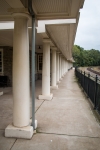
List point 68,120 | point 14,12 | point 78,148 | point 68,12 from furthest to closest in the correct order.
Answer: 1. point 68,120
2. point 68,12
3. point 14,12
4. point 78,148

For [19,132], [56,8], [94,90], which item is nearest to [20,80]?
[19,132]

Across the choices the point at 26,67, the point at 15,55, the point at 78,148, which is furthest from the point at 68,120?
the point at 15,55

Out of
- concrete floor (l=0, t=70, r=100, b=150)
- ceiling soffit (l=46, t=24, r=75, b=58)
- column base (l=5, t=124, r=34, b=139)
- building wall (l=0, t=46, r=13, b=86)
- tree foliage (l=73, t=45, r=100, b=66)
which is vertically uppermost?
tree foliage (l=73, t=45, r=100, b=66)

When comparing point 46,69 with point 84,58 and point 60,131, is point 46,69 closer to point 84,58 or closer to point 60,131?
point 60,131

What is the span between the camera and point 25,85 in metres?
3.35

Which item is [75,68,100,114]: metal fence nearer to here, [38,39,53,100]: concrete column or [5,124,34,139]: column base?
[38,39,53,100]: concrete column

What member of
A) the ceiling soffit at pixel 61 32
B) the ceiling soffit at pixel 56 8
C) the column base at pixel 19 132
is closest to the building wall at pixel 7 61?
the ceiling soffit at pixel 61 32

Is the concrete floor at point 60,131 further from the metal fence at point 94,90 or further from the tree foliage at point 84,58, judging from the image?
the tree foliage at point 84,58

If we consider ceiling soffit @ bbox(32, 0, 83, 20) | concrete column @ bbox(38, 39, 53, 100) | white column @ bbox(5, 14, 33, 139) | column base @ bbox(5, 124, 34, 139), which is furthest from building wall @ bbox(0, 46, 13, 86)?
column base @ bbox(5, 124, 34, 139)

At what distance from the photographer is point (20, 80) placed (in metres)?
3.30

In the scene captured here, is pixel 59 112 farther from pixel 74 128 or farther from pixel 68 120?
pixel 74 128

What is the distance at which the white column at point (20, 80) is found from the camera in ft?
10.6

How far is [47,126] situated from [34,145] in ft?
3.18

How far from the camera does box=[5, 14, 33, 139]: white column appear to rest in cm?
322
